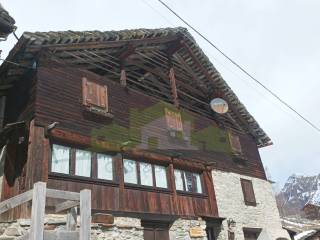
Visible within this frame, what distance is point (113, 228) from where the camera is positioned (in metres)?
11.6

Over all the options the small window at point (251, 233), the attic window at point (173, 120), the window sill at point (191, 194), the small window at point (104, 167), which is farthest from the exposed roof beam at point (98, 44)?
the small window at point (251, 233)

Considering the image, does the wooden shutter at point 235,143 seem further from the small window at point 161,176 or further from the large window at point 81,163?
the large window at point 81,163

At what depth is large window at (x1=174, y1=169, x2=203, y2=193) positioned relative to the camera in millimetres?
15255

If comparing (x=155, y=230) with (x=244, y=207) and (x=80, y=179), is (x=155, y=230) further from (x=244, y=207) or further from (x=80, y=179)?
(x=244, y=207)

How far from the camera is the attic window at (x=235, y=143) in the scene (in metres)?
19.6

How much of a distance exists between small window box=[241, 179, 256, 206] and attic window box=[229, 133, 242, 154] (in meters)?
1.61

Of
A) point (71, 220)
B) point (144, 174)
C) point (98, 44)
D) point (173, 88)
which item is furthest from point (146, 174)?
point (71, 220)

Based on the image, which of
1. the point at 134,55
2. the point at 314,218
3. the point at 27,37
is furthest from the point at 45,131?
the point at 314,218

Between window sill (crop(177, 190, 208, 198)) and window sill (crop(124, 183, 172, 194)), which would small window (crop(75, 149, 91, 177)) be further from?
window sill (crop(177, 190, 208, 198))

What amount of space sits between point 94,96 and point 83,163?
2.74 m

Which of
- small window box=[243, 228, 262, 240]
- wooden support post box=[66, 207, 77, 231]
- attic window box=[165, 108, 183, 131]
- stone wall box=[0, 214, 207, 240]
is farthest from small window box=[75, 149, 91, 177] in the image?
small window box=[243, 228, 262, 240]

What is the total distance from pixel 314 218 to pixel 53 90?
39.8 meters

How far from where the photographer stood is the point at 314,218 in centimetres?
4344

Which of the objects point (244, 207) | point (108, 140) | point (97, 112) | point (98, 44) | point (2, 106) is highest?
point (98, 44)
